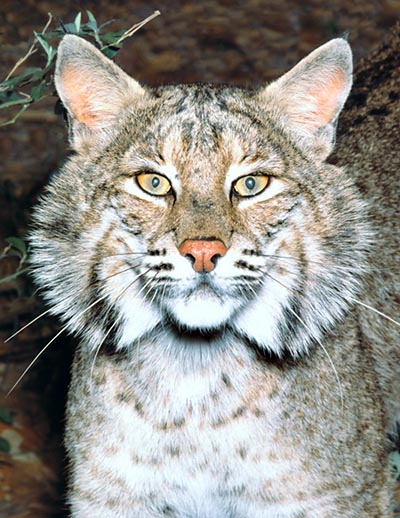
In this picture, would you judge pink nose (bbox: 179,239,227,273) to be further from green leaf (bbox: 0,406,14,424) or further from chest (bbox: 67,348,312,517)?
green leaf (bbox: 0,406,14,424)

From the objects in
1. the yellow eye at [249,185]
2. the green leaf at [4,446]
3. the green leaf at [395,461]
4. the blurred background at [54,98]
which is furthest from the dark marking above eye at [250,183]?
the green leaf at [4,446]

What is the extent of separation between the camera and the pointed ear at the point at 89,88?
13.0ft

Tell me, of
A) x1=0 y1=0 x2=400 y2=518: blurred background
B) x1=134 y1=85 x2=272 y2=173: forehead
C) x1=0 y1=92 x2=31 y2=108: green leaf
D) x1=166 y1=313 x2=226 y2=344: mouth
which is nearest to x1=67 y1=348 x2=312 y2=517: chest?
x1=166 y1=313 x2=226 y2=344: mouth

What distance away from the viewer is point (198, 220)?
139 inches

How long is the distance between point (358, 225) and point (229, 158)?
26.9 inches

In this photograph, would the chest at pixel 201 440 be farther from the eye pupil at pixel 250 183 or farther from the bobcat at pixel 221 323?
the eye pupil at pixel 250 183

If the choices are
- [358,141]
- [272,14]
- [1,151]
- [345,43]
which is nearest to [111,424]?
[345,43]

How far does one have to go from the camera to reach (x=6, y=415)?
6.07 meters

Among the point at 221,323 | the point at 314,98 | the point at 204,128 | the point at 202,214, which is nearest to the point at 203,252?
the point at 202,214

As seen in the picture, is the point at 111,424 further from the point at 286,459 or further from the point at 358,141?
the point at 358,141

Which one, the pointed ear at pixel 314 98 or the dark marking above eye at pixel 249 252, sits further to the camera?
the pointed ear at pixel 314 98

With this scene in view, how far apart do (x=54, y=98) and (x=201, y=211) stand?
5.21 meters

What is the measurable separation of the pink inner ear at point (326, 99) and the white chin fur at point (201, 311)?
918mm

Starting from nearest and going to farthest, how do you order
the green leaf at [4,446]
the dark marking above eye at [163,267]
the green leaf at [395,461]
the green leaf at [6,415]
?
the dark marking above eye at [163,267] < the green leaf at [395,461] < the green leaf at [4,446] < the green leaf at [6,415]
